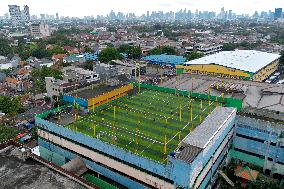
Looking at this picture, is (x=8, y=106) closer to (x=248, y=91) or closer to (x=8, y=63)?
(x=248, y=91)

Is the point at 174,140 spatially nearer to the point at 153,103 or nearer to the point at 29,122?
the point at 153,103

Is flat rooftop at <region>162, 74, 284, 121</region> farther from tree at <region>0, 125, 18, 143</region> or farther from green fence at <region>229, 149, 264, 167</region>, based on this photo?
tree at <region>0, 125, 18, 143</region>

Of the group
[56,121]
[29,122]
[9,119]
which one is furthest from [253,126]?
[9,119]

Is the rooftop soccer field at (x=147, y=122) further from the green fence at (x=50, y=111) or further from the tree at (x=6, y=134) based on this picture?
the tree at (x=6, y=134)

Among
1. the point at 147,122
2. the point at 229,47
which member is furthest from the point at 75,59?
the point at 229,47

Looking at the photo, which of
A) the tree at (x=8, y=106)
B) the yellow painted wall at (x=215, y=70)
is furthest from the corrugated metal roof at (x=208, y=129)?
the tree at (x=8, y=106)

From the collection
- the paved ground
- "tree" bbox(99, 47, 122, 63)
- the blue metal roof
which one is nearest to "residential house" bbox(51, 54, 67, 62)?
"tree" bbox(99, 47, 122, 63)
